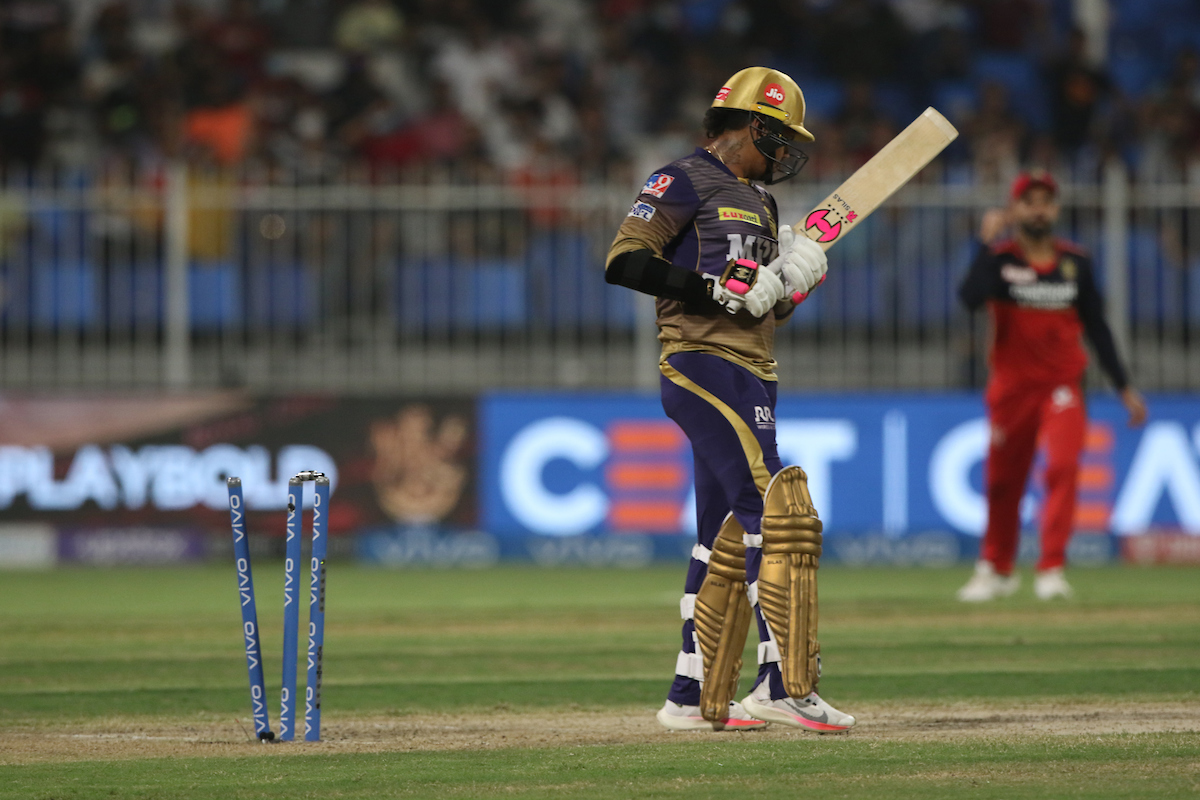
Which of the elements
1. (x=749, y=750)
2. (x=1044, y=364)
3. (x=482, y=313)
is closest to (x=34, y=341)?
(x=482, y=313)

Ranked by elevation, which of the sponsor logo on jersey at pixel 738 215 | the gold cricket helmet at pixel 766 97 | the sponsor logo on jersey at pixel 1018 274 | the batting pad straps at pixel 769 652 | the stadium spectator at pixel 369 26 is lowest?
the batting pad straps at pixel 769 652

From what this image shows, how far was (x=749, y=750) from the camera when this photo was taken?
5.65 metres

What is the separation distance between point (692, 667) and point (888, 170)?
75.6 inches

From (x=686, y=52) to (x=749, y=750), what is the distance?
42.6ft

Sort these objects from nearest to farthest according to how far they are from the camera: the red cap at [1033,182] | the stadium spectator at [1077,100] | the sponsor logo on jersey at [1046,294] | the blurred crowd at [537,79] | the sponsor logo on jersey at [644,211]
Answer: the sponsor logo on jersey at [644,211] < the red cap at [1033,182] < the sponsor logo on jersey at [1046,294] < the blurred crowd at [537,79] < the stadium spectator at [1077,100]

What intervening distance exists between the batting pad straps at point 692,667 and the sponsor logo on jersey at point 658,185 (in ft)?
5.28

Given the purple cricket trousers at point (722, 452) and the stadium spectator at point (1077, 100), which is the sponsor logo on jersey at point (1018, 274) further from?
the stadium spectator at point (1077, 100)

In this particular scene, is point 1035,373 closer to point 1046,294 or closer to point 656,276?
point 1046,294

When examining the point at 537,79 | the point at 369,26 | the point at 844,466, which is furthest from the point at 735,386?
the point at 369,26

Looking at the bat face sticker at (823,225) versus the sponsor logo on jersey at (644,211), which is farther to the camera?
the bat face sticker at (823,225)

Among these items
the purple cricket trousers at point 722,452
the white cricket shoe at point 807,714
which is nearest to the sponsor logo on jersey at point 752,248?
the purple cricket trousers at point 722,452

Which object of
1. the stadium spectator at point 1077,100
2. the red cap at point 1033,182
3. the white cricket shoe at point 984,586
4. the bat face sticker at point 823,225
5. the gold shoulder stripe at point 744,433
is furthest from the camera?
the stadium spectator at point 1077,100

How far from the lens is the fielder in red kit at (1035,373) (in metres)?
10.9

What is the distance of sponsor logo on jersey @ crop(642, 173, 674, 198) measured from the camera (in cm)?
619
